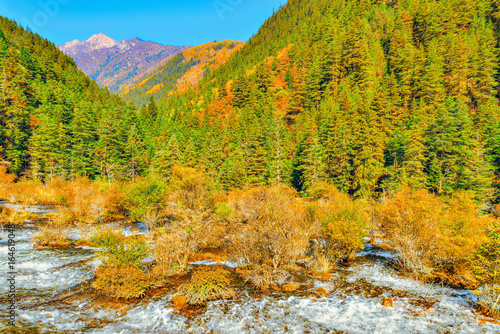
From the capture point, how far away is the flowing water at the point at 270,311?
24.4ft

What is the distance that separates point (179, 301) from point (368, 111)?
40.6 meters

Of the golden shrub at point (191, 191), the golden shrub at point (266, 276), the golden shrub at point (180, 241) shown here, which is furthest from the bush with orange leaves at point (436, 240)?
the golden shrub at point (191, 191)

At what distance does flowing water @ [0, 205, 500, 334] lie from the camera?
7.45m

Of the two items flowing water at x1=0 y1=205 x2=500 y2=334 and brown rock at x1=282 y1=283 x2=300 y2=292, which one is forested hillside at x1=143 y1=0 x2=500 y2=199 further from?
brown rock at x1=282 y1=283 x2=300 y2=292

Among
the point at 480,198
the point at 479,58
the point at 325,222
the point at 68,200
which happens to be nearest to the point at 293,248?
the point at 325,222

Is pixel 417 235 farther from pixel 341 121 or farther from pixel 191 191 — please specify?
pixel 341 121

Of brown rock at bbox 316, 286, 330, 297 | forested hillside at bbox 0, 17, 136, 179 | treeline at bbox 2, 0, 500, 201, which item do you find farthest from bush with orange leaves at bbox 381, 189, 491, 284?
forested hillside at bbox 0, 17, 136, 179

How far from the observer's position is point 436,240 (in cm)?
1168

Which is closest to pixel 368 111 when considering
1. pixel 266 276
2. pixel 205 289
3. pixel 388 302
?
pixel 388 302

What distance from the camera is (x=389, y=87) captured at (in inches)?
1976

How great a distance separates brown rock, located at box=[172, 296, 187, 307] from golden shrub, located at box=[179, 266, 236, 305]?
0.49 feet

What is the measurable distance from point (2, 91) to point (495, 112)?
90.3m

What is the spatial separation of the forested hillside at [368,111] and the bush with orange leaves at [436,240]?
65.0 feet

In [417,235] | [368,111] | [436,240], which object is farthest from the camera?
[368,111]
